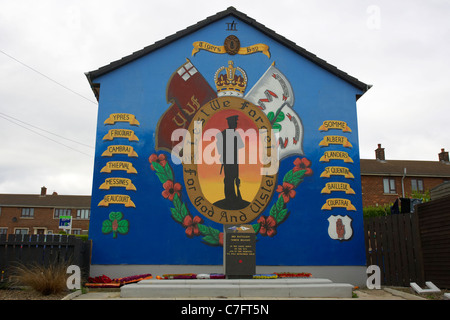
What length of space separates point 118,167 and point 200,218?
409 cm

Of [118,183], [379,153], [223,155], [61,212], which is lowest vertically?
[118,183]

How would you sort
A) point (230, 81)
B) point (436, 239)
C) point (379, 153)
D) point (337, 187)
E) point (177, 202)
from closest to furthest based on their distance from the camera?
1. point (436, 239)
2. point (177, 202)
3. point (337, 187)
4. point (230, 81)
5. point (379, 153)

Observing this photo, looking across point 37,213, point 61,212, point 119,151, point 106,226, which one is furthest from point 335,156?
point 37,213

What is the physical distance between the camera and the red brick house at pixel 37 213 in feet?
Result: 189

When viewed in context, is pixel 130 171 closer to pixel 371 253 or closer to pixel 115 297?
pixel 115 297

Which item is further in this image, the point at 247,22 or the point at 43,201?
the point at 43,201

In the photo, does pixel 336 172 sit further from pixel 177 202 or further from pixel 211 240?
pixel 177 202

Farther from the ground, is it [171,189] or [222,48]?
[222,48]

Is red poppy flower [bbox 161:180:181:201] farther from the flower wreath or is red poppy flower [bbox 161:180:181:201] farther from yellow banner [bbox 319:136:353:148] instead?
yellow banner [bbox 319:136:353:148]

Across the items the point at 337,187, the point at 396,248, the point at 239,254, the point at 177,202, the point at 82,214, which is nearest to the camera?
the point at 239,254

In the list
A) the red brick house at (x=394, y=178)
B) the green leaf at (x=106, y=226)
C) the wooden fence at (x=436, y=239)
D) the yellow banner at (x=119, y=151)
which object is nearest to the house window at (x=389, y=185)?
the red brick house at (x=394, y=178)

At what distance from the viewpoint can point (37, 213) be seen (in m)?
58.8

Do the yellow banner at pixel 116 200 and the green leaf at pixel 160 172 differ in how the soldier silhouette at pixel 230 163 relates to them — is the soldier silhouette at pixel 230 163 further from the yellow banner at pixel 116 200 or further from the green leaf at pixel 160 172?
the yellow banner at pixel 116 200

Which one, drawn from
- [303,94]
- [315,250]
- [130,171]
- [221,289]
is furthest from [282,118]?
[221,289]
